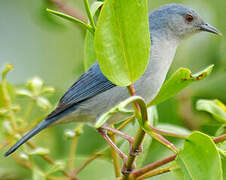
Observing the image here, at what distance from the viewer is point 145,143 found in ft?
10.1

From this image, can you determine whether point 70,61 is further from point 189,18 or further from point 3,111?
point 3,111

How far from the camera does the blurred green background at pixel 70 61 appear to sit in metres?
3.78

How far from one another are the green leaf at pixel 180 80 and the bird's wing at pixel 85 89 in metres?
1.47

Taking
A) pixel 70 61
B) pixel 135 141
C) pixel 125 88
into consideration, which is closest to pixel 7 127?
pixel 125 88

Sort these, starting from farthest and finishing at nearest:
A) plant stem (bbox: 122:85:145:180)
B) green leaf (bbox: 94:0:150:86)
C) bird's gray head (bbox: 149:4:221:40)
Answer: bird's gray head (bbox: 149:4:221:40) → plant stem (bbox: 122:85:145:180) → green leaf (bbox: 94:0:150:86)

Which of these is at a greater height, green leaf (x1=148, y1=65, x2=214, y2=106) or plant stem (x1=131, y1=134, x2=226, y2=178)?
green leaf (x1=148, y1=65, x2=214, y2=106)

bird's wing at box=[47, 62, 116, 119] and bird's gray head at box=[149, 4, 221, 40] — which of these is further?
bird's gray head at box=[149, 4, 221, 40]

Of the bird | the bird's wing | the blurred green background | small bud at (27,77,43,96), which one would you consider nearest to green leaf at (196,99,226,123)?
the blurred green background

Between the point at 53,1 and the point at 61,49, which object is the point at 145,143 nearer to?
the point at 53,1

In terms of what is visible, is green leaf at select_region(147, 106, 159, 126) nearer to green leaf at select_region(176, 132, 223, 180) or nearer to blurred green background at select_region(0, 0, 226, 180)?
blurred green background at select_region(0, 0, 226, 180)

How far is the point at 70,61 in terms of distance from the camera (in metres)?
6.01

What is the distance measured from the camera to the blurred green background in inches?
149

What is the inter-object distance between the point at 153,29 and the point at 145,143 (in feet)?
4.16

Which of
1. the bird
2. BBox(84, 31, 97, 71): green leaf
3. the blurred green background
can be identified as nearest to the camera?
BBox(84, 31, 97, 71): green leaf
